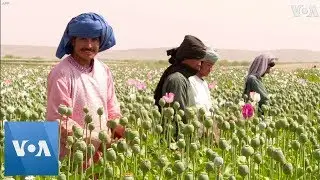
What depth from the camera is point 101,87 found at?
460 cm

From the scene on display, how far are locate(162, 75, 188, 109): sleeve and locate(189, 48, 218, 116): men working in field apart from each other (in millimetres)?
241

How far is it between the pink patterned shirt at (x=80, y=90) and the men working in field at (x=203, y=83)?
50.9 inches

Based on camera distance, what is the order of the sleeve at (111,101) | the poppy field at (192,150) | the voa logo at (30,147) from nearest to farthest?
the voa logo at (30,147), the poppy field at (192,150), the sleeve at (111,101)

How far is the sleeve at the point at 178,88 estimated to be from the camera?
551 cm

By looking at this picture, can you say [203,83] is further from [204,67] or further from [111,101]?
[111,101]

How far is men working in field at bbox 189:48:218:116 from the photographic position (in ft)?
19.4

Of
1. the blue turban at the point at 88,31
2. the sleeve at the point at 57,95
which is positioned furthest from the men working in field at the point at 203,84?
the sleeve at the point at 57,95

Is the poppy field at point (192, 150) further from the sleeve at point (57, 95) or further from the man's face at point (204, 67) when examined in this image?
the man's face at point (204, 67)

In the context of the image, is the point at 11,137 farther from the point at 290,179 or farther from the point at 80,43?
the point at 290,179

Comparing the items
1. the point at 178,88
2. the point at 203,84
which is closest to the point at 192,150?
the point at 178,88

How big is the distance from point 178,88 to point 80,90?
4.01ft

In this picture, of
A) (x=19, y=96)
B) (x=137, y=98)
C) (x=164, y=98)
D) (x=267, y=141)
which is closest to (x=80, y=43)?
(x=164, y=98)

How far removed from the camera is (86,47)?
4402mm

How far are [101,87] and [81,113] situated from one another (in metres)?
0.22
